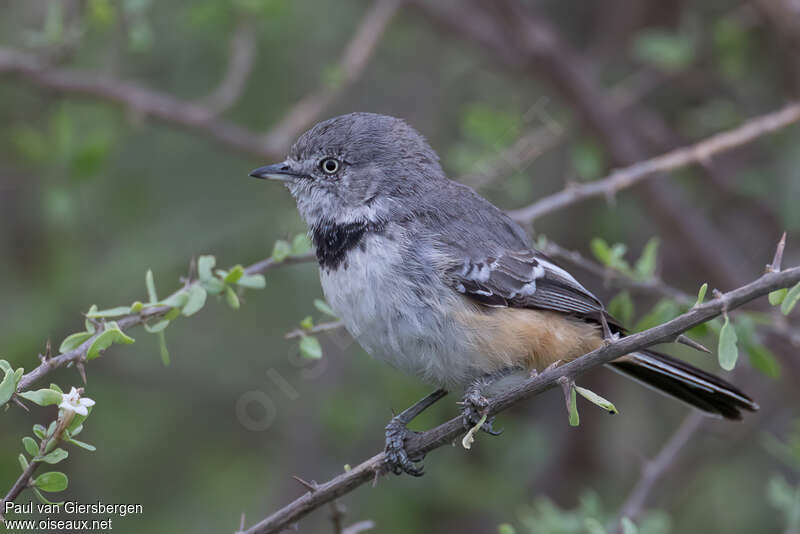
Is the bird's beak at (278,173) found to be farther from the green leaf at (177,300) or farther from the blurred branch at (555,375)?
the blurred branch at (555,375)

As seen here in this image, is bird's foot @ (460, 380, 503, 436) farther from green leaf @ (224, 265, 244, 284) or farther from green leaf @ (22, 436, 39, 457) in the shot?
green leaf @ (22, 436, 39, 457)

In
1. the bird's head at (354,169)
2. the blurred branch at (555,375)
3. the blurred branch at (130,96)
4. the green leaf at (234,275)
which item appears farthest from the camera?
the blurred branch at (130,96)

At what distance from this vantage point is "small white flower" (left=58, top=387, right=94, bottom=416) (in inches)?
98.6

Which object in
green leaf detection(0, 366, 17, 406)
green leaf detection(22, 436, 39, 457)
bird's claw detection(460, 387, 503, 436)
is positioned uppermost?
green leaf detection(0, 366, 17, 406)

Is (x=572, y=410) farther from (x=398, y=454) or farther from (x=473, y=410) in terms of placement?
(x=398, y=454)

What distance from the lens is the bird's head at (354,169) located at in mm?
3980

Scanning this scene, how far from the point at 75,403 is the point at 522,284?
1922 mm

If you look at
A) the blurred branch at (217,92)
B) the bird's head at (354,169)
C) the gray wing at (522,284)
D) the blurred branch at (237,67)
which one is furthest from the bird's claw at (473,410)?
the blurred branch at (237,67)

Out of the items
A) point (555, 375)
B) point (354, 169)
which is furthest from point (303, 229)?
point (555, 375)

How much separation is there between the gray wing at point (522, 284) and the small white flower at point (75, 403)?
5.10ft

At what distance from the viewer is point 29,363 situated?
539 centimetres

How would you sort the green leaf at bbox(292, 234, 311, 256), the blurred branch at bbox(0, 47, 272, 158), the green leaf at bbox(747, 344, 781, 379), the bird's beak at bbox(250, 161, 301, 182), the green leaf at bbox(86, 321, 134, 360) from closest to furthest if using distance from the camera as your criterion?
the green leaf at bbox(86, 321, 134, 360), the green leaf at bbox(292, 234, 311, 256), the green leaf at bbox(747, 344, 781, 379), the bird's beak at bbox(250, 161, 301, 182), the blurred branch at bbox(0, 47, 272, 158)

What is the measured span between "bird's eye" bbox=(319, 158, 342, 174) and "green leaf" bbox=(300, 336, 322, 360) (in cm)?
98

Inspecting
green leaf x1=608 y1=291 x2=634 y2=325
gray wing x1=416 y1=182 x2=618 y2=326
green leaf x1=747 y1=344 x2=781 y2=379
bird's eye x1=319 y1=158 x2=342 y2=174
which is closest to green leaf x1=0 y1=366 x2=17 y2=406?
gray wing x1=416 y1=182 x2=618 y2=326
